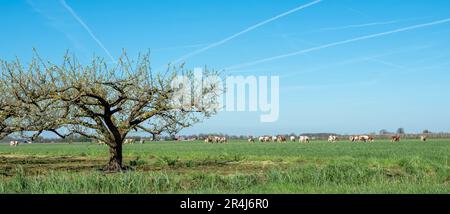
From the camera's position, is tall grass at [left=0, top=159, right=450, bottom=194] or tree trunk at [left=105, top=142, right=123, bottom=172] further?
tree trunk at [left=105, top=142, right=123, bottom=172]

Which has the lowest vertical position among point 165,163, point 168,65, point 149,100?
point 165,163

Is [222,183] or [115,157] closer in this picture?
[222,183]

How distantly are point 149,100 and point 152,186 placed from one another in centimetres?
942

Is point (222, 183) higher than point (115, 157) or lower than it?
lower

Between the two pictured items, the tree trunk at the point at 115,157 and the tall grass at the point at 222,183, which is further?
the tree trunk at the point at 115,157

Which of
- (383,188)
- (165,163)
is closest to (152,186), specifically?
(383,188)

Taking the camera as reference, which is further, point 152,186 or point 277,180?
point 277,180
